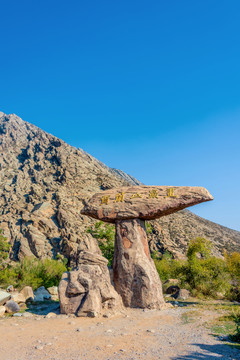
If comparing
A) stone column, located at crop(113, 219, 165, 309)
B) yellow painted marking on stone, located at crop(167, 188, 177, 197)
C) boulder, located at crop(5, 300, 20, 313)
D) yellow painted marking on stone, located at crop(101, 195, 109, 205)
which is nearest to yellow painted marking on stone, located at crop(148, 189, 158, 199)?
yellow painted marking on stone, located at crop(167, 188, 177, 197)

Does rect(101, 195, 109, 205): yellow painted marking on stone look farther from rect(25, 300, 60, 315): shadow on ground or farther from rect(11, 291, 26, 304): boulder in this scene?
rect(11, 291, 26, 304): boulder

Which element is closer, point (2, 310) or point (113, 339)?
point (113, 339)

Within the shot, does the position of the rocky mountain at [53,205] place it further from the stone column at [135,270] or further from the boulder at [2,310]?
the boulder at [2,310]

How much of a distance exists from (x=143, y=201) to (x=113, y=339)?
17.0ft

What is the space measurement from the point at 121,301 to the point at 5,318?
3.67 metres

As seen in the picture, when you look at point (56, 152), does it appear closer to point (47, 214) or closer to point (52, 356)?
point (47, 214)

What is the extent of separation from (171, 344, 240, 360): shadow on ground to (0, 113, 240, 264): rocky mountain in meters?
19.8

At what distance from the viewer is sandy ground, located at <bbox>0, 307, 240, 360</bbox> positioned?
4863 mm

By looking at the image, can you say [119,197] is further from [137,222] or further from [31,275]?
[31,275]

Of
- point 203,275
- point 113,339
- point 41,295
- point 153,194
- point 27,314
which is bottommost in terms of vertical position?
point 41,295

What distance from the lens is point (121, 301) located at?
9.30 metres

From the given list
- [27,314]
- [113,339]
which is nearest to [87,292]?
[27,314]

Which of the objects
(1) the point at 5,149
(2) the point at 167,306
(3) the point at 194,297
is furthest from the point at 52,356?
(1) the point at 5,149

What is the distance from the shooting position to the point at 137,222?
10.3m
